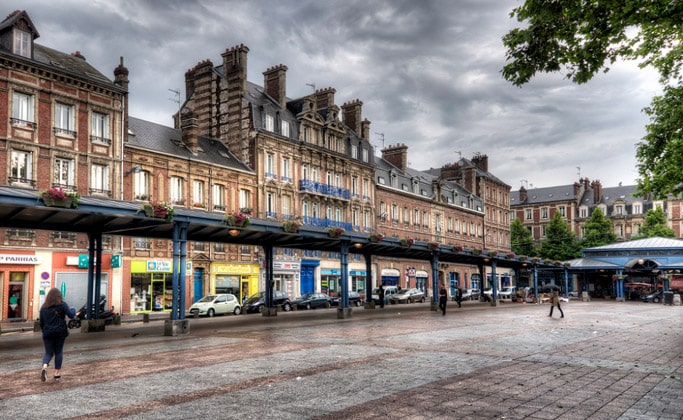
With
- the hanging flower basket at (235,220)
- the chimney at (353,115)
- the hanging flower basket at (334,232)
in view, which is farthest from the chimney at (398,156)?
the hanging flower basket at (235,220)

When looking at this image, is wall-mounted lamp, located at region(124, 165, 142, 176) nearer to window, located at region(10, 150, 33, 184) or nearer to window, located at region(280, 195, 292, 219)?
window, located at region(10, 150, 33, 184)

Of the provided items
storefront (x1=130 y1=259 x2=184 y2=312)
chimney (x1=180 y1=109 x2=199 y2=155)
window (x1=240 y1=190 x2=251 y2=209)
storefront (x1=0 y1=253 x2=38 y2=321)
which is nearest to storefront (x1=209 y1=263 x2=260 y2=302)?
storefront (x1=130 y1=259 x2=184 y2=312)

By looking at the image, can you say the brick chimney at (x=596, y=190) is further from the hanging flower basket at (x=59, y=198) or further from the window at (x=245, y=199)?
the hanging flower basket at (x=59, y=198)

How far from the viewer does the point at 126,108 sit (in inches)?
1401

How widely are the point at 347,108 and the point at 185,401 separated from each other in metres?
51.4

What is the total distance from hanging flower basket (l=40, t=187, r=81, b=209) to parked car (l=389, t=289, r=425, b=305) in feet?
111

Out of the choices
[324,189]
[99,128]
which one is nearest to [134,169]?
[99,128]

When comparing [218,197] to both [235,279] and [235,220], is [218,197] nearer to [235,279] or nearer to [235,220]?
[235,279]

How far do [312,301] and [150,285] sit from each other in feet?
36.8

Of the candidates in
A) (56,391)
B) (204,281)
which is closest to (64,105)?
(204,281)

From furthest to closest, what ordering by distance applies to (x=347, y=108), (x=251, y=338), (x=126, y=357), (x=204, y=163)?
(x=347, y=108) → (x=204, y=163) → (x=251, y=338) → (x=126, y=357)

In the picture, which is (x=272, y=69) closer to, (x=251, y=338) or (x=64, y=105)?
(x=64, y=105)

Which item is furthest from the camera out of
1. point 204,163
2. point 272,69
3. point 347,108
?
point 347,108

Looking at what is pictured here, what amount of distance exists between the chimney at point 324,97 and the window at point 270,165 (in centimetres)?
1028
